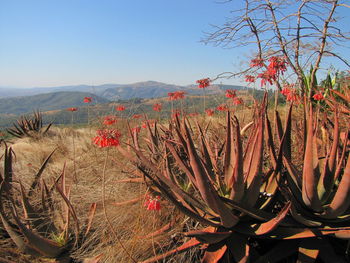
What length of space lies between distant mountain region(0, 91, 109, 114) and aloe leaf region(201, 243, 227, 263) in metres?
146

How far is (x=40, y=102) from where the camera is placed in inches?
6501

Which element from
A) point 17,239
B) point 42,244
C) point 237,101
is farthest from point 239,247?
point 237,101

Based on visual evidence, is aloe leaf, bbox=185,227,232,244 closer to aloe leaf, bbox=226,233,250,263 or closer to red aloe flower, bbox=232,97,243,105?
aloe leaf, bbox=226,233,250,263

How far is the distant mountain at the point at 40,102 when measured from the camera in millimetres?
145375

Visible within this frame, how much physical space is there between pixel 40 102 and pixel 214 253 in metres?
187

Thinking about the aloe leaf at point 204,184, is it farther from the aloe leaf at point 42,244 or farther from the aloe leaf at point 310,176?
the aloe leaf at point 42,244

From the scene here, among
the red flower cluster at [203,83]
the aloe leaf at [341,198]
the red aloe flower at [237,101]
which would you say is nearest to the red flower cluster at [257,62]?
the red aloe flower at [237,101]

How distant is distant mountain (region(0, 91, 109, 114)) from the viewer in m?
145

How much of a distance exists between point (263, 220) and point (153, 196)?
0.83 meters

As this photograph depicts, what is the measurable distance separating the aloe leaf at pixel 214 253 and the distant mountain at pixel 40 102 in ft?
480

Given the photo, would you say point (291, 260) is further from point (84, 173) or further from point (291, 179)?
point (84, 173)

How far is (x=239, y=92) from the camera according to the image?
5.22 metres

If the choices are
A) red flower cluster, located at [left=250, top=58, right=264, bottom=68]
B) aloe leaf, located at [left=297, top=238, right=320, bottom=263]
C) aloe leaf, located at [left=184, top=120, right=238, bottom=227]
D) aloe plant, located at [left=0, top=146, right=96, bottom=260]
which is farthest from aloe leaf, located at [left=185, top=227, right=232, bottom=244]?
red flower cluster, located at [left=250, top=58, right=264, bottom=68]

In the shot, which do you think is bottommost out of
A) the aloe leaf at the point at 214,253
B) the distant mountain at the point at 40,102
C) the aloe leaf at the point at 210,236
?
the distant mountain at the point at 40,102
